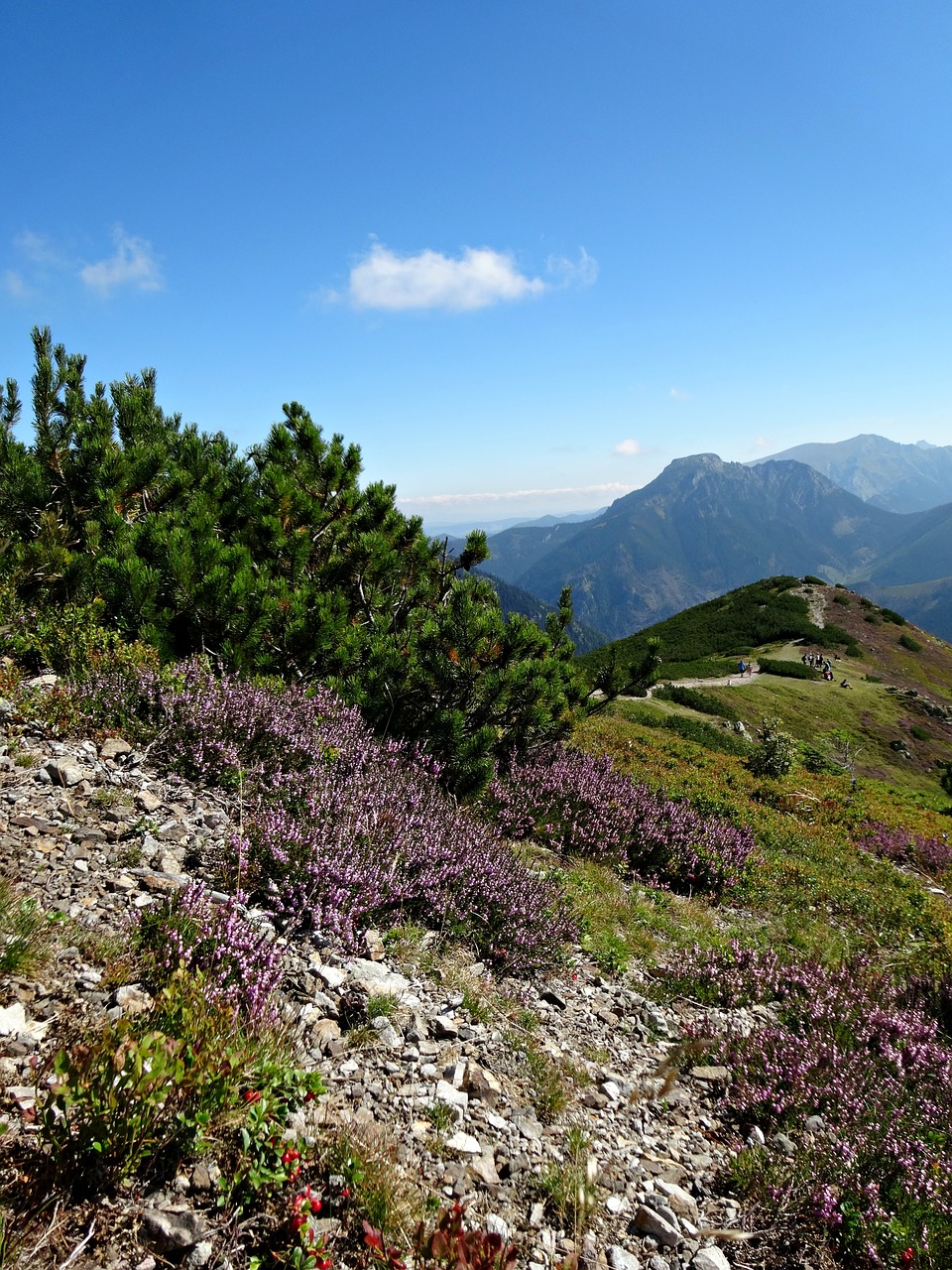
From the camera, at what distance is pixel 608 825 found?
315 inches

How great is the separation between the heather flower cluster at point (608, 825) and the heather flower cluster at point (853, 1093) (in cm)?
224

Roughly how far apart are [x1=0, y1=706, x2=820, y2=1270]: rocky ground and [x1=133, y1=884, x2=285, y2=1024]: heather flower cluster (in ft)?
0.60

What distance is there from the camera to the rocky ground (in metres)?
2.48

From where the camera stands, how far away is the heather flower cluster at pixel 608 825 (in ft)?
24.9

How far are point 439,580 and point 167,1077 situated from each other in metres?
6.61

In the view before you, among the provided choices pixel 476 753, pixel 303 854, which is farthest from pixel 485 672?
pixel 303 854

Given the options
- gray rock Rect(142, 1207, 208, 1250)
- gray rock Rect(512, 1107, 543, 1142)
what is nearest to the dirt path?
gray rock Rect(512, 1107, 543, 1142)

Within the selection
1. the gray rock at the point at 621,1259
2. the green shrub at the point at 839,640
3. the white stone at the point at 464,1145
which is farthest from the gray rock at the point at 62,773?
the green shrub at the point at 839,640

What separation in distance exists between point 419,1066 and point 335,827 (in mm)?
1756

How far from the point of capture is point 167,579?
6.37 metres

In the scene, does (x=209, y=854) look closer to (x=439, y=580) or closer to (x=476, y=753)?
(x=476, y=753)

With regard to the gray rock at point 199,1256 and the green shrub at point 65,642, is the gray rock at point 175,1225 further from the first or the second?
the green shrub at point 65,642

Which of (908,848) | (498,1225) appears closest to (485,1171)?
(498,1225)

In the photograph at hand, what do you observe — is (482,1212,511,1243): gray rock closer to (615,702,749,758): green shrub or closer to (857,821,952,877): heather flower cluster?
(857,821,952,877): heather flower cluster
